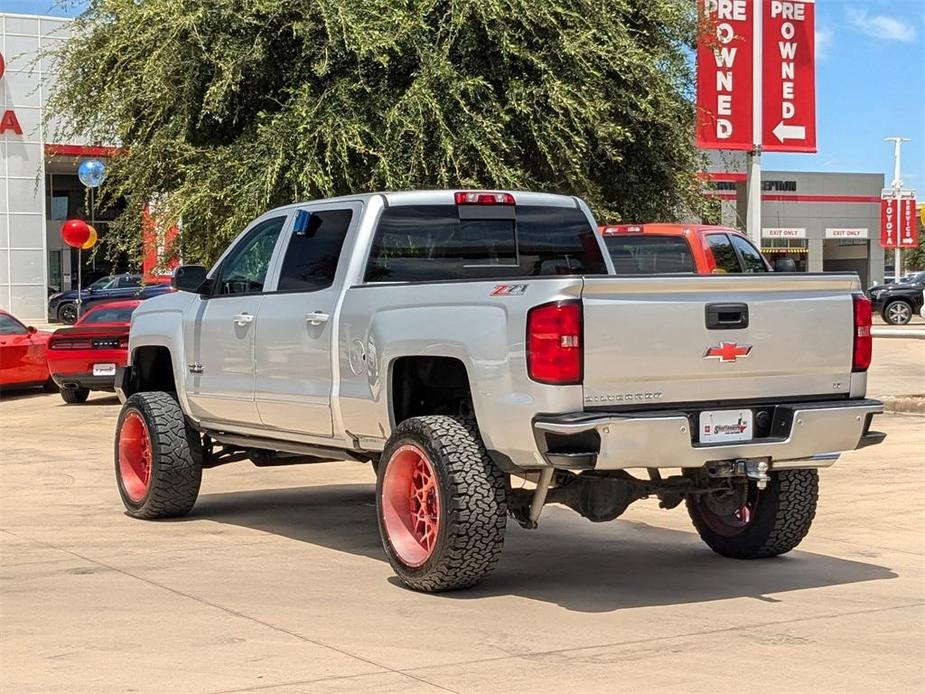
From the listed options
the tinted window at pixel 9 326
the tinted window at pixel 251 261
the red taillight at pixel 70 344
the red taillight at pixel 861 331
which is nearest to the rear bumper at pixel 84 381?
the red taillight at pixel 70 344

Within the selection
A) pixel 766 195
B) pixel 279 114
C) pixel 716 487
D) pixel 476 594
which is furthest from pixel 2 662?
pixel 766 195

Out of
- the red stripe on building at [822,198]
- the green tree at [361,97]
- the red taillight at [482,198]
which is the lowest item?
the red taillight at [482,198]

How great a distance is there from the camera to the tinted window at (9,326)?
21891mm

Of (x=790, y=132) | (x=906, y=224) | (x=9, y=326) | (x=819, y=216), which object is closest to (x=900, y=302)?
(x=790, y=132)

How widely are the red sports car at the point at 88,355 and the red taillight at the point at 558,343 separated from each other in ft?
45.0

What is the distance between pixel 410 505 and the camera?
7.82 m

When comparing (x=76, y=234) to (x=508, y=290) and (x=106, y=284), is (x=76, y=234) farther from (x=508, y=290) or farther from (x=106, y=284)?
(x=508, y=290)

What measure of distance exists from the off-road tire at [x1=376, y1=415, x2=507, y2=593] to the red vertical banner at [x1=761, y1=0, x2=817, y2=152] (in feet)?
63.5

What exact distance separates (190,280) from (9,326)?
13154 mm

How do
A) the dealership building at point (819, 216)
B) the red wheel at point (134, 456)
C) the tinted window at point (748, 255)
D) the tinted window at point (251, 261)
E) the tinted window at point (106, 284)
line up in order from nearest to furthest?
the tinted window at point (251, 261) < the red wheel at point (134, 456) < the tinted window at point (748, 255) < the tinted window at point (106, 284) < the dealership building at point (819, 216)

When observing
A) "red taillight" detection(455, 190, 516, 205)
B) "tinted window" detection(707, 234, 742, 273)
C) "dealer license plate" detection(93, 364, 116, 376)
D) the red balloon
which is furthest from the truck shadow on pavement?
the red balloon

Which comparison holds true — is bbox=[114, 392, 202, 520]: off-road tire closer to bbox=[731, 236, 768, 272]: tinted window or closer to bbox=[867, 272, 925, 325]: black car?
bbox=[731, 236, 768, 272]: tinted window

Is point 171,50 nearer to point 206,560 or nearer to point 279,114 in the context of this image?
point 279,114

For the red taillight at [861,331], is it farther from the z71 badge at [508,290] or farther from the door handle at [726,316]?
the z71 badge at [508,290]
